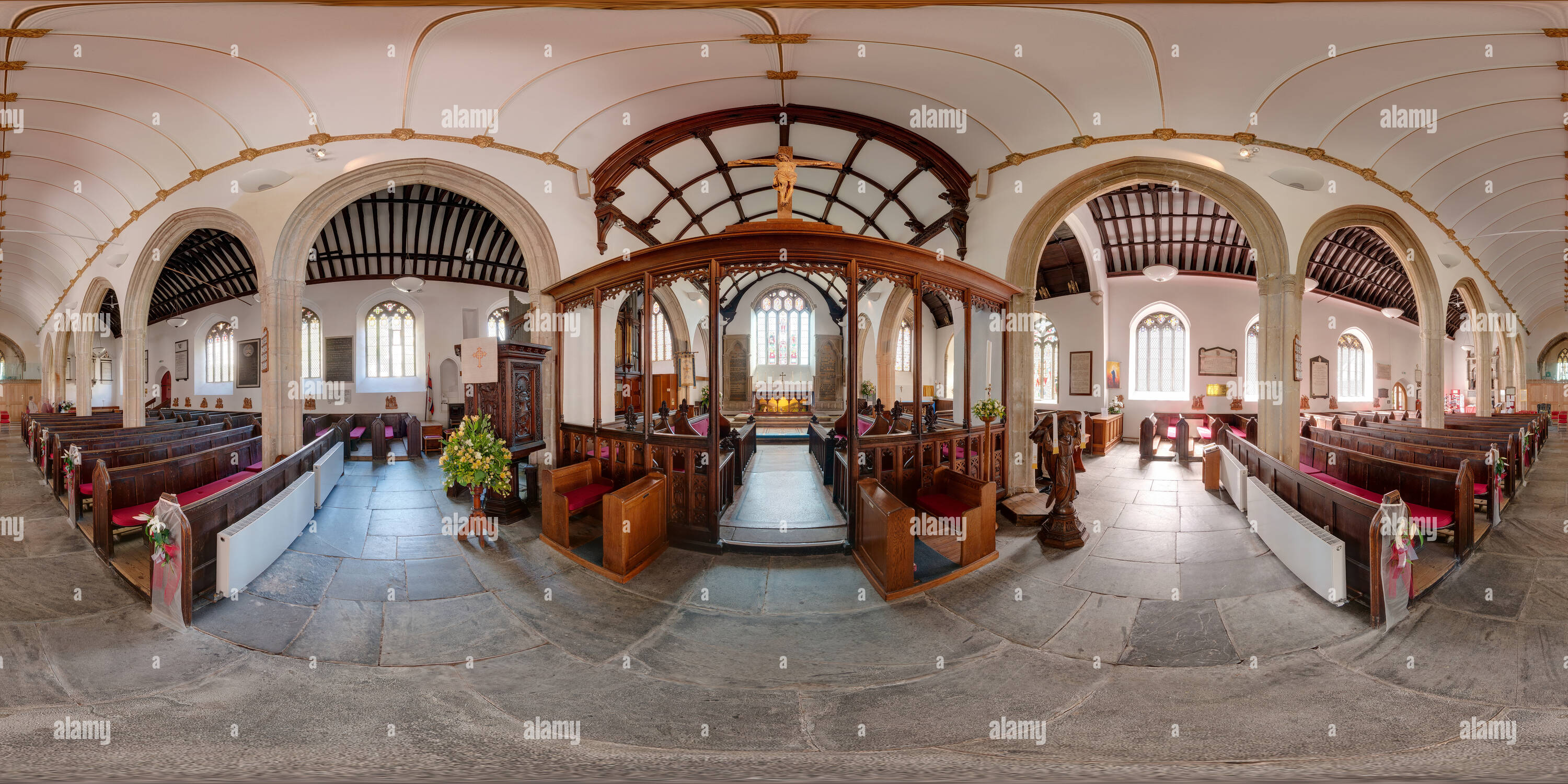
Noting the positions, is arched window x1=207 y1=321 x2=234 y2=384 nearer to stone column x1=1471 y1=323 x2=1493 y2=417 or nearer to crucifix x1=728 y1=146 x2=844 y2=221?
crucifix x1=728 y1=146 x2=844 y2=221

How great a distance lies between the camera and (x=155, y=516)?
381 centimetres

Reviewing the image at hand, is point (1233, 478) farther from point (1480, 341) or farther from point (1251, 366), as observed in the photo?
point (1480, 341)

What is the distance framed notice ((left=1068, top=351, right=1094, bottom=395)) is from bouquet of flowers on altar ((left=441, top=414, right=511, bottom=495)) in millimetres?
12850

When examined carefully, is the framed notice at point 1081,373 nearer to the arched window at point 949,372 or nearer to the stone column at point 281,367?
the arched window at point 949,372

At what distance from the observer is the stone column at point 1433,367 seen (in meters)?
9.81

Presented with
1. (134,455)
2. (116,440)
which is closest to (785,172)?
(134,455)

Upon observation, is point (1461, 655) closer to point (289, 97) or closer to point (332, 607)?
point (332, 607)

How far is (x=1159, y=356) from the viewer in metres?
14.3

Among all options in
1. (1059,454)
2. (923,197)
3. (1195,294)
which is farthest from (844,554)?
(1195,294)

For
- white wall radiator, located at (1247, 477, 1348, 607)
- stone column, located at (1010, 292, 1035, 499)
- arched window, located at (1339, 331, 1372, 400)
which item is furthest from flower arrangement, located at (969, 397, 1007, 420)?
arched window, located at (1339, 331, 1372, 400)

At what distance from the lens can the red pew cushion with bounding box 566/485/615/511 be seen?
516 centimetres

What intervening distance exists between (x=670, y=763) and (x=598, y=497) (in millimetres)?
3647

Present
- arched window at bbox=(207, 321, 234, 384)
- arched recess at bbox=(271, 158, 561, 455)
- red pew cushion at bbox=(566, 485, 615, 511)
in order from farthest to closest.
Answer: arched window at bbox=(207, 321, 234, 384) → arched recess at bbox=(271, 158, 561, 455) → red pew cushion at bbox=(566, 485, 615, 511)

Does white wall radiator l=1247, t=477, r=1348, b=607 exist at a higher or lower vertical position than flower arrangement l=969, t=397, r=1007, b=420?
lower
